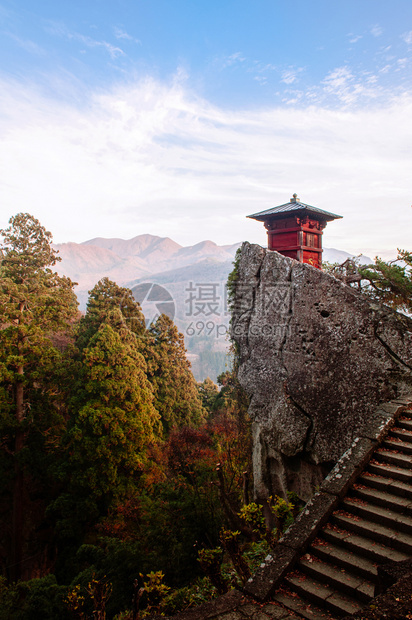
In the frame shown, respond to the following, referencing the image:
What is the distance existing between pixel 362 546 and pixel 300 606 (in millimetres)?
922

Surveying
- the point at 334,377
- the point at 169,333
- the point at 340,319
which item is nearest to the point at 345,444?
the point at 334,377

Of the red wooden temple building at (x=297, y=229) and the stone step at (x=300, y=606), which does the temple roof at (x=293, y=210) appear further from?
the stone step at (x=300, y=606)

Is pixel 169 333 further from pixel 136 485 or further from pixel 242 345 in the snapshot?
pixel 242 345

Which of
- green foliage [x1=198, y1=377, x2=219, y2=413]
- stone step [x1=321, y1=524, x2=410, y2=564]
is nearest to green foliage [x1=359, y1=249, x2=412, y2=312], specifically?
stone step [x1=321, y1=524, x2=410, y2=564]

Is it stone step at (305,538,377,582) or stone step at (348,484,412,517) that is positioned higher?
stone step at (348,484,412,517)

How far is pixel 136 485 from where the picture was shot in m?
14.3

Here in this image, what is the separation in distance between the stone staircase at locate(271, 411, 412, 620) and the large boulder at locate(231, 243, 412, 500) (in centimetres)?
191

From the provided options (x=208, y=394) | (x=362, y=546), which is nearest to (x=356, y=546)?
(x=362, y=546)

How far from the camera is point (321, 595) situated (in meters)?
3.90

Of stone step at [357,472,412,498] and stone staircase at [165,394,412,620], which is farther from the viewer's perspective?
stone step at [357,472,412,498]

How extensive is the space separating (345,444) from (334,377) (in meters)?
1.22

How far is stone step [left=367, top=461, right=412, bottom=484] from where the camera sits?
15.5 feet

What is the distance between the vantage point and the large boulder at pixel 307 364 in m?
6.86

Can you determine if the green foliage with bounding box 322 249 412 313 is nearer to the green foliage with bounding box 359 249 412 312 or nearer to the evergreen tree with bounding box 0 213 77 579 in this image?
the green foliage with bounding box 359 249 412 312
